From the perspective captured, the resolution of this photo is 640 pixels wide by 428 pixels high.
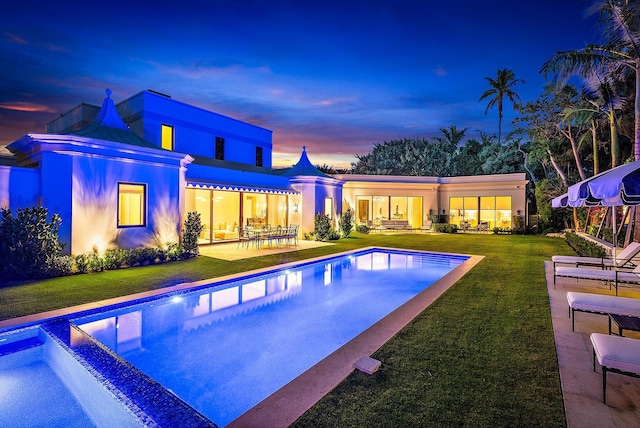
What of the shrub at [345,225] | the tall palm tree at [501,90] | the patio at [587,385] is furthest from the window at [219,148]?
the tall palm tree at [501,90]

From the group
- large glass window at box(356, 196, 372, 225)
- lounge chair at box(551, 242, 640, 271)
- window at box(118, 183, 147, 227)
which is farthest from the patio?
large glass window at box(356, 196, 372, 225)

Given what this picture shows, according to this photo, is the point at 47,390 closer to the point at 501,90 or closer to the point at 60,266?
the point at 60,266

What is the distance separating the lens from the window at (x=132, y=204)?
1409 cm

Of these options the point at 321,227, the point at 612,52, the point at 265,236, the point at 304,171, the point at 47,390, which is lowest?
the point at 47,390

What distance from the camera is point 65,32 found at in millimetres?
16281

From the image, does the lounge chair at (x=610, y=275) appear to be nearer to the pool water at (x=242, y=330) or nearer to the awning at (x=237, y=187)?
the pool water at (x=242, y=330)

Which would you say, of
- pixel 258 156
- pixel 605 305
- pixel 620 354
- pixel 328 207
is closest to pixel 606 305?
pixel 605 305

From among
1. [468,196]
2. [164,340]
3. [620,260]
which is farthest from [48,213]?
[468,196]

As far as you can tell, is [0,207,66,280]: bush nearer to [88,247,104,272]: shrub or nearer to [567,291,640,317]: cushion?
[88,247,104,272]: shrub

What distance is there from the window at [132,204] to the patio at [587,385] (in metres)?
14.7

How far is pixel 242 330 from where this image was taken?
7301mm

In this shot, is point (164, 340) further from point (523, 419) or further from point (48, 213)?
point (48, 213)

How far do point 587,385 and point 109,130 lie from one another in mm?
16989

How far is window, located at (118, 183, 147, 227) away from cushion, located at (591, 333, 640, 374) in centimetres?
1501
